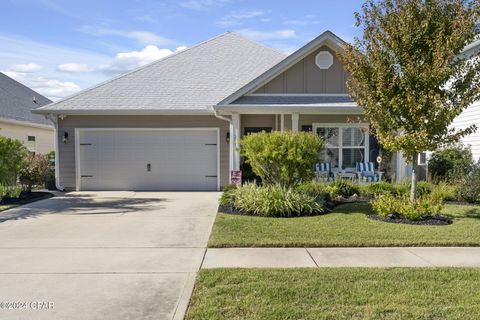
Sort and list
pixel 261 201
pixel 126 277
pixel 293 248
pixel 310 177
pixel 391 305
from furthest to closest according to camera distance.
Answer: pixel 310 177 < pixel 261 201 < pixel 293 248 < pixel 126 277 < pixel 391 305

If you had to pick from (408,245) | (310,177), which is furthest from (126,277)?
(310,177)

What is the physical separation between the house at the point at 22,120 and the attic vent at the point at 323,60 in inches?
543

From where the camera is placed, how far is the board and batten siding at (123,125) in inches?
577

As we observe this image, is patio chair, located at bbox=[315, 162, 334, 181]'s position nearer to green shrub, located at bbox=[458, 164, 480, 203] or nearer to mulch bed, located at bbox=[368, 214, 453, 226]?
green shrub, located at bbox=[458, 164, 480, 203]

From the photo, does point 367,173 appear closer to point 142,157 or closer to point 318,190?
point 318,190

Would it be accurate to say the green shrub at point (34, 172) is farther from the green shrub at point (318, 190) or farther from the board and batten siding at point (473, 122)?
the board and batten siding at point (473, 122)

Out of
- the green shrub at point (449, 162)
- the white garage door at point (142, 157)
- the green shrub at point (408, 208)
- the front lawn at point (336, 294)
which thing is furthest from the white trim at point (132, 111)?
the front lawn at point (336, 294)

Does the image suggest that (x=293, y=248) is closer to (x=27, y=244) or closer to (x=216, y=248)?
(x=216, y=248)

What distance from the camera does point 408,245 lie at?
6.71 m

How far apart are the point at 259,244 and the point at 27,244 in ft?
12.9

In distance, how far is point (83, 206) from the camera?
11.1m

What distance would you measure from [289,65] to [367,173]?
457cm

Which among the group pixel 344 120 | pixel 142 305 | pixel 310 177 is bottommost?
pixel 142 305

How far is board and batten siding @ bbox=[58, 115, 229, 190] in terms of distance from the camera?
577 inches
